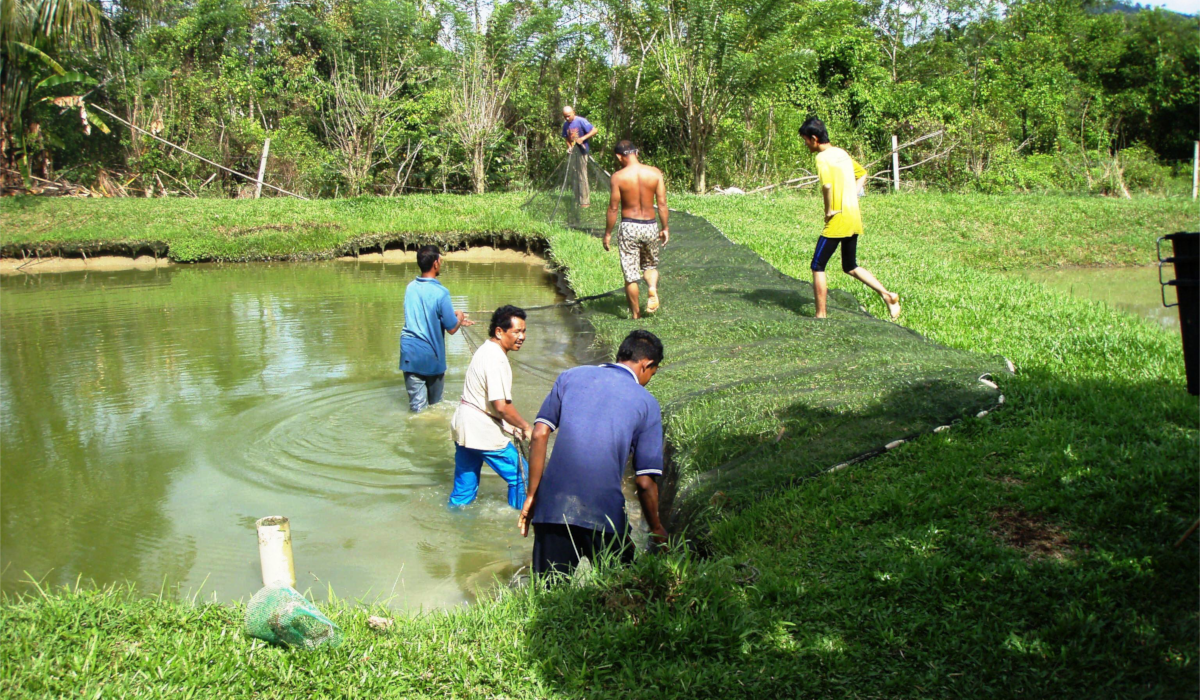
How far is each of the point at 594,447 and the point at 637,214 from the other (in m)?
5.01

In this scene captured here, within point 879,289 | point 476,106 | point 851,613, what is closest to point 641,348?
point 851,613

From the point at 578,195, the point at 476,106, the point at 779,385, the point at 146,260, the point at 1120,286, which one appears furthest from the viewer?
the point at 476,106

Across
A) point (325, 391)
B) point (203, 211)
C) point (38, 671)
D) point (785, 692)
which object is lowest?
point (785, 692)

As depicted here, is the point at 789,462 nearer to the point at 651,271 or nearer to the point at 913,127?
the point at 651,271

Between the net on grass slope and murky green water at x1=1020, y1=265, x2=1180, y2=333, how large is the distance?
14.6 feet

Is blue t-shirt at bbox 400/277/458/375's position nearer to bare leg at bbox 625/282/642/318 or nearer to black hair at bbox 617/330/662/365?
bare leg at bbox 625/282/642/318

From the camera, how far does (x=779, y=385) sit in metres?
6.09

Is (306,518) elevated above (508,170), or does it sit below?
below

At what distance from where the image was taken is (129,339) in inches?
425

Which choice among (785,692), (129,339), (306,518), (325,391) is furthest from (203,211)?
(785,692)

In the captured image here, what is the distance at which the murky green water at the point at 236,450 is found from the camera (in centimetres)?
512

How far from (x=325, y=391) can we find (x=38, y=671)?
17.7 ft

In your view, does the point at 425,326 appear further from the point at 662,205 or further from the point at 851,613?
the point at 851,613

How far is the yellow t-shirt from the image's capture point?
303 inches
